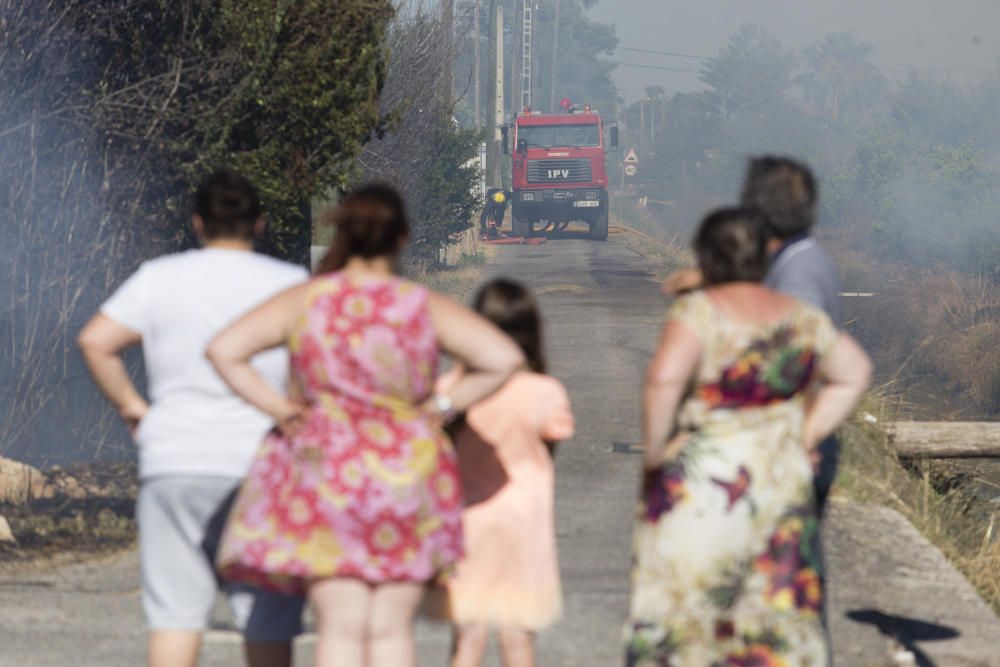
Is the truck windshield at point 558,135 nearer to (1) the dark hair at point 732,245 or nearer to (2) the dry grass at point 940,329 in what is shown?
(2) the dry grass at point 940,329

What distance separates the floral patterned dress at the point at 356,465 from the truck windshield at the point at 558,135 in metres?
37.5

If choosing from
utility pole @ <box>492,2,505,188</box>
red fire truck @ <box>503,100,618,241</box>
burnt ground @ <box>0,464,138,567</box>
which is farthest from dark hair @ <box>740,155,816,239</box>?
utility pole @ <box>492,2,505,188</box>

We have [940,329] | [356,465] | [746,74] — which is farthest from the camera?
[746,74]

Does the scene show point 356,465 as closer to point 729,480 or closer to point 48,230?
point 729,480

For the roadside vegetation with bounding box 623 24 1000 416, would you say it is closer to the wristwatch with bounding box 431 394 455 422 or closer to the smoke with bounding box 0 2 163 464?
the wristwatch with bounding box 431 394 455 422

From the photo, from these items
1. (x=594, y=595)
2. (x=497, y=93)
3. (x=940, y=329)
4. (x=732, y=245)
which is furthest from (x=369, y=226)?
(x=497, y=93)

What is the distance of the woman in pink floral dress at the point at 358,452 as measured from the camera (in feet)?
12.2

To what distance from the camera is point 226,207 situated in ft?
14.2

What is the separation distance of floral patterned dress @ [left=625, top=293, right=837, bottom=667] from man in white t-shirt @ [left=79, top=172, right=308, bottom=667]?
1045mm

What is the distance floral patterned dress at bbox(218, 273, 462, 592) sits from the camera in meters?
3.73

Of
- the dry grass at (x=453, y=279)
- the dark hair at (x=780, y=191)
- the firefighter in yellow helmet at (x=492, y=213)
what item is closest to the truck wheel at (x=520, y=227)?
the firefighter in yellow helmet at (x=492, y=213)

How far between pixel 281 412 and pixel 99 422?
21.4ft

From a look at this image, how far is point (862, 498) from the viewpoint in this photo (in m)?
8.47

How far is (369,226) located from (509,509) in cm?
102
